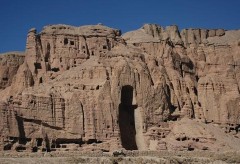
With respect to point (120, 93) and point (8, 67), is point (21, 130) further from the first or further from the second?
point (8, 67)

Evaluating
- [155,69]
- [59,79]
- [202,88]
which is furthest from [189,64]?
[59,79]

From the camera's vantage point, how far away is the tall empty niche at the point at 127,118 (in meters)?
83.0

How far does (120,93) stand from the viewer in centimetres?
8256

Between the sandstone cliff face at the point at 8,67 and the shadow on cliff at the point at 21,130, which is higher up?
the sandstone cliff face at the point at 8,67

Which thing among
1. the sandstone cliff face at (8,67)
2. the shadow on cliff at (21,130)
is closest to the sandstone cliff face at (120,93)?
the shadow on cliff at (21,130)

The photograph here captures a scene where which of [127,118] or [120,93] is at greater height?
[120,93]

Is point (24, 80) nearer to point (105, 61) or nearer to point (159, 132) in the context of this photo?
point (105, 61)

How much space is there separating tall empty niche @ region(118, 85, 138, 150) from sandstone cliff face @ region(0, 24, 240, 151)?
0.45 feet

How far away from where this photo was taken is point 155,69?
294ft

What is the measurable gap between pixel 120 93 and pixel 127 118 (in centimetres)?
420

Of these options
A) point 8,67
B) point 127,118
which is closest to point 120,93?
point 127,118

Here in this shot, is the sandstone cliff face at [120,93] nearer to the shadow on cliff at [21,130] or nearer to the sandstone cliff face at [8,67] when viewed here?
the shadow on cliff at [21,130]

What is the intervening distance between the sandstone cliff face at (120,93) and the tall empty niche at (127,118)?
0.45 feet

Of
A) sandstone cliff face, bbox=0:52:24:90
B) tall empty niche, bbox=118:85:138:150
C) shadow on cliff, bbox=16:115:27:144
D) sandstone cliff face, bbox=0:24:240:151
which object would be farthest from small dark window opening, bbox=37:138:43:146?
sandstone cliff face, bbox=0:52:24:90
